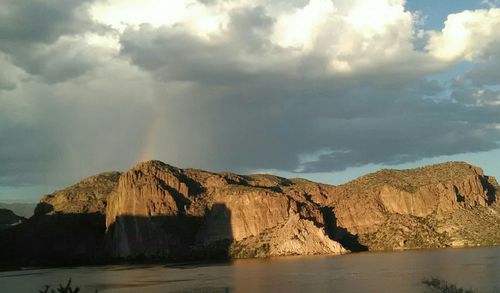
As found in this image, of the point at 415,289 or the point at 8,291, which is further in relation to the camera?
the point at 8,291

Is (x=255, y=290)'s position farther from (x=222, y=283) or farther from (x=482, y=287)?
(x=482, y=287)

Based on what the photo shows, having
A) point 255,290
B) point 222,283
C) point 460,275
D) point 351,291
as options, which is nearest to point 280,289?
point 255,290

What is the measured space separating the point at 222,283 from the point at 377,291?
3923 cm

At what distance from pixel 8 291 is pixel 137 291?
33907 mm

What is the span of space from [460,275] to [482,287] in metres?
24.6

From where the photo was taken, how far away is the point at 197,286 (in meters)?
106

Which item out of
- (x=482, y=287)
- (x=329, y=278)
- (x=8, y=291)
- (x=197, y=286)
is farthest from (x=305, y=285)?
(x=8, y=291)

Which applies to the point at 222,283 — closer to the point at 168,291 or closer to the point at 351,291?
the point at 168,291

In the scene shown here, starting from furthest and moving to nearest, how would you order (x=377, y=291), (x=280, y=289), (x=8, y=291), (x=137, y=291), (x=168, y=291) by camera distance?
(x=8, y=291)
(x=137, y=291)
(x=168, y=291)
(x=280, y=289)
(x=377, y=291)

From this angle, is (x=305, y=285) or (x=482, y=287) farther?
(x=305, y=285)

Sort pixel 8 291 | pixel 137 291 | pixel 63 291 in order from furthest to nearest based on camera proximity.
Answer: pixel 8 291 < pixel 137 291 < pixel 63 291

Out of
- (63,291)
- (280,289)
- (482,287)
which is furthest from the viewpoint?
(280,289)

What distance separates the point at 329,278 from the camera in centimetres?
10788

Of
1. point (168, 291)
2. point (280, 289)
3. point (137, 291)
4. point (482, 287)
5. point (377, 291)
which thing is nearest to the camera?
point (482, 287)
